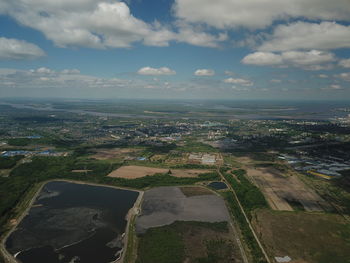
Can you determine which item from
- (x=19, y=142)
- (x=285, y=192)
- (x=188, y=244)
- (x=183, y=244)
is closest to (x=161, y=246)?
(x=183, y=244)

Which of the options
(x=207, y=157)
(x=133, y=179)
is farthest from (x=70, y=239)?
(x=207, y=157)

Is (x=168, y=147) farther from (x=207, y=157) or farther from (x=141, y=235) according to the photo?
(x=141, y=235)

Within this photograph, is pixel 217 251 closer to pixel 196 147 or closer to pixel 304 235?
pixel 304 235

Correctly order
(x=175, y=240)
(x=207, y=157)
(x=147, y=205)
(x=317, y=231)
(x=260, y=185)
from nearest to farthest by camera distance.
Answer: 1. (x=175, y=240)
2. (x=317, y=231)
3. (x=147, y=205)
4. (x=260, y=185)
5. (x=207, y=157)

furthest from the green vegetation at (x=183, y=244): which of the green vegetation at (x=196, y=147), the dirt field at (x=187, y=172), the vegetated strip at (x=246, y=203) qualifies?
the green vegetation at (x=196, y=147)

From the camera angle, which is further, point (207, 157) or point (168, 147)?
point (168, 147)
